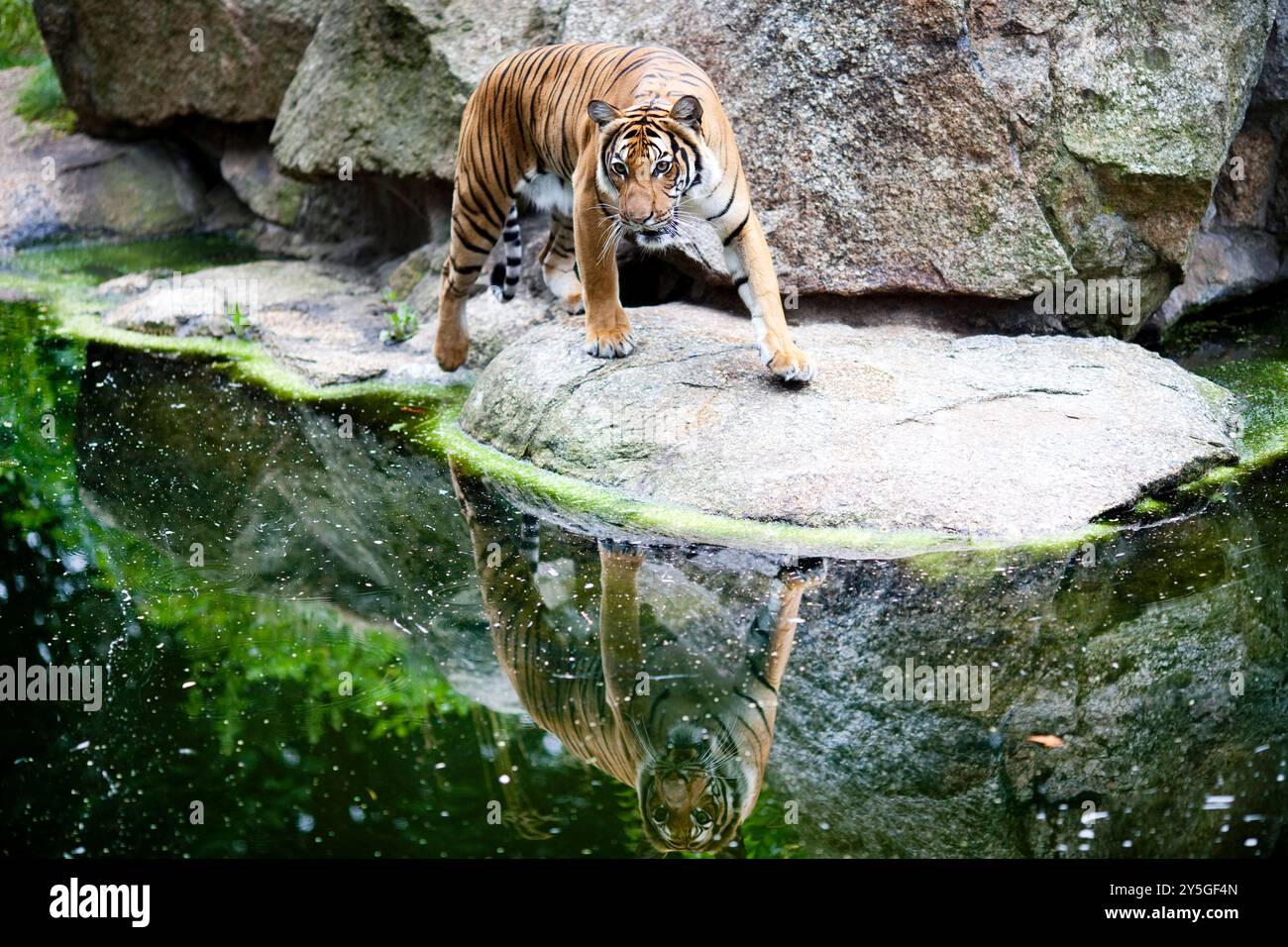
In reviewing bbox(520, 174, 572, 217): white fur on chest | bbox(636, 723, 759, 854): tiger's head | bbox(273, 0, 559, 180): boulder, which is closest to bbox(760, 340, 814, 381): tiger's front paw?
bbox(520, 174, 572, 217): white fur on chest

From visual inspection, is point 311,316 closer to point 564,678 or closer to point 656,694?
point 564,678

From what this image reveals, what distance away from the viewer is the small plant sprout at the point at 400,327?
688 centimetres

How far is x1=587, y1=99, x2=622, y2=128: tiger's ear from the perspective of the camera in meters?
4.85

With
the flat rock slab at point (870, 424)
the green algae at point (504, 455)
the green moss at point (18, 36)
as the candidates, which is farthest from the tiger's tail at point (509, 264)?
the green moss at point (18, 36)

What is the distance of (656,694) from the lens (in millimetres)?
3592

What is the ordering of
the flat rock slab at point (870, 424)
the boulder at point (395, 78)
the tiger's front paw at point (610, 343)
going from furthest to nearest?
the boulder at point (395, 78) → the tiger's front paw at point (610, 343) → the flat rock slab at point (870, 424)

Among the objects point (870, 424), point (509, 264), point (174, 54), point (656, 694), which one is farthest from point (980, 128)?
point (174, 54)

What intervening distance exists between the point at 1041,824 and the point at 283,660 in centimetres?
212

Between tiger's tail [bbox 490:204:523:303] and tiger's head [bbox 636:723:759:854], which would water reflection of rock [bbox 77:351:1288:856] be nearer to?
tiger's head [bbox 636:723:759:854]

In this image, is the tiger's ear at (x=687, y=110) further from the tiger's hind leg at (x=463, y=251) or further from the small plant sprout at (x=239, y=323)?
the small plant sprout at (x=239, y=323)

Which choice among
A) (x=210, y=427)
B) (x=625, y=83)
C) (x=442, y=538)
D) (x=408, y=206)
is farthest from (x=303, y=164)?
(x=442, y=538)

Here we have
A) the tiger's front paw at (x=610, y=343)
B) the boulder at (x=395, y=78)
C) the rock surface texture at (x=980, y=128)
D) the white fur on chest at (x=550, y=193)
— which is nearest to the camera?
the tiger's front paw at (x=610, y=343)

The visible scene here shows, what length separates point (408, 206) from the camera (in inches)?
317

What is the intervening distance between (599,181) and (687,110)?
440mm
